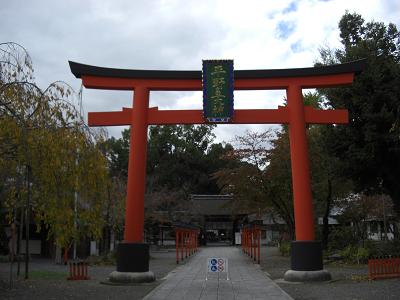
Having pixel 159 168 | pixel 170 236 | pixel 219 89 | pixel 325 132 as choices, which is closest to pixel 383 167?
pixel 325 132

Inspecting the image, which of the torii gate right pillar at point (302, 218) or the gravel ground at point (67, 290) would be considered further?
the torii gate right pillar at point (302, 218)

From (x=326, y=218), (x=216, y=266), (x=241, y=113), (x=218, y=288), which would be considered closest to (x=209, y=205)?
(x=326, y=218)

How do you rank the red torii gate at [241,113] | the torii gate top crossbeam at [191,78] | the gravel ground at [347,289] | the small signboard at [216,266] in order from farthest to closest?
the small signboard at [216,266] < the torii gate top crossbeam at [191,78] < the red torii gate at [241,113] < the gravel ground at [347,289]

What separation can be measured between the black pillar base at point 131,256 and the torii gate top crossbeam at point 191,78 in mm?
5185

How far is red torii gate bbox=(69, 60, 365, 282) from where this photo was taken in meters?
14.9

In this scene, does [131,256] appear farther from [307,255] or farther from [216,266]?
[307,255]

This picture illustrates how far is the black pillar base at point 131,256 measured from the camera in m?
14.5

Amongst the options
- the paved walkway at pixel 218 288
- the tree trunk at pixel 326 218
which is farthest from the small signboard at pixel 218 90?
the tree trunk at pixel 326 218

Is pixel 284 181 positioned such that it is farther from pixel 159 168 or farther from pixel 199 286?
pixel 159 168

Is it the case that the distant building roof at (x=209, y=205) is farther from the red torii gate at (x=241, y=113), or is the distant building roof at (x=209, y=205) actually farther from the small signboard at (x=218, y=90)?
the small signboard at (x=218, y=90)

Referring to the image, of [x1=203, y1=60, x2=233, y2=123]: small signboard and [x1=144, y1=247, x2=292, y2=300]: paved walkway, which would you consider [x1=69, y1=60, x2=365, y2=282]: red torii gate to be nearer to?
[x1=203, y1=60, x2=233, y2=123]: small signboard

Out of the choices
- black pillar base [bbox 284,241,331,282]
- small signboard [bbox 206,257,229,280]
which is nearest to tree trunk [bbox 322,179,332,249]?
black pillar base [bbox 284,241,331,282]

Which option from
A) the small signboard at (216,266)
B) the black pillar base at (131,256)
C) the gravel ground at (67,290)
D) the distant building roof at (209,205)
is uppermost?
the distant building roof at (209,205)

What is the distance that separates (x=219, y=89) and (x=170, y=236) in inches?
1542
